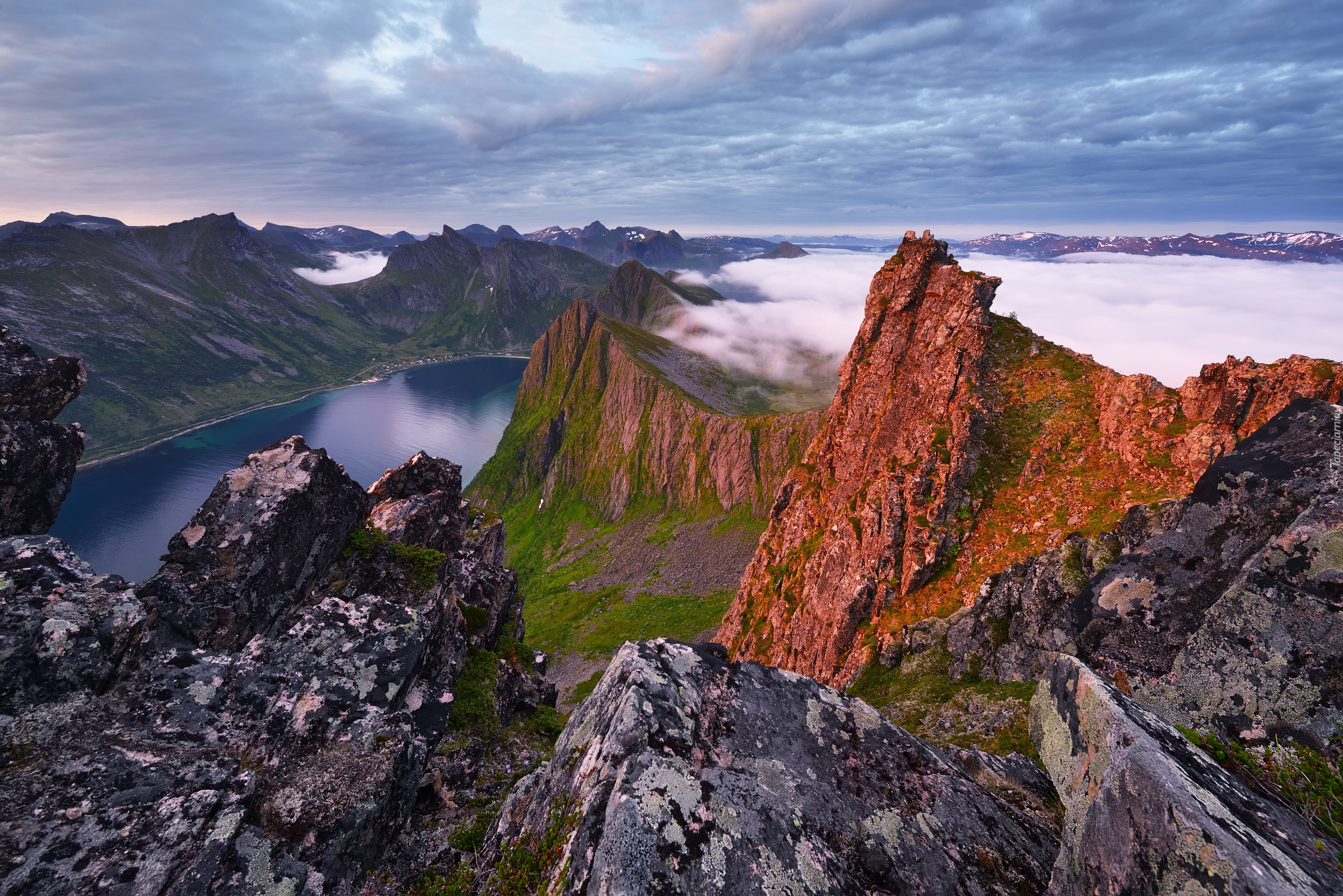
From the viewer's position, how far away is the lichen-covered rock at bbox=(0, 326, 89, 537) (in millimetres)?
17406

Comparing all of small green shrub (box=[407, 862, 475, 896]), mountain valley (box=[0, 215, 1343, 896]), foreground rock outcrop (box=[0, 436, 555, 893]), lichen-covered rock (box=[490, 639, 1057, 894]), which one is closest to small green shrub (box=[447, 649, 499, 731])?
mountain valley (box=[0, 215, 1343, 896])

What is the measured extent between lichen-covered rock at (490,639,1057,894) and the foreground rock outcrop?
161 inches

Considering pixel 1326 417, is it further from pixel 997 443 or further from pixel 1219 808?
pixel 997 443

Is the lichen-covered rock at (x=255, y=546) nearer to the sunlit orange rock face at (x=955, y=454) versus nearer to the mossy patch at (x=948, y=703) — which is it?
the mossy patch at (x=948, y=703)

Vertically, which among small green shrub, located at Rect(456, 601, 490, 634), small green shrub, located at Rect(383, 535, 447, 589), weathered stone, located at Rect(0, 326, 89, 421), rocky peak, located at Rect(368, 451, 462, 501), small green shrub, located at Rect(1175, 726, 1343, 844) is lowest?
small green shrub, located at Rect(456, 601, 490, 634)

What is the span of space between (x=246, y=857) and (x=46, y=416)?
2020cm

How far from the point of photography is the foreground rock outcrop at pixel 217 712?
931 centimetres

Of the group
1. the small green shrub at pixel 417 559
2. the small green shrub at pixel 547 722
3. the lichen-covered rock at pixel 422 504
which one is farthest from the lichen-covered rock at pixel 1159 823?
the lichen-covered rock at pixel 422 504

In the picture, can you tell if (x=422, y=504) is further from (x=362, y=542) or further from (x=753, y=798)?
(x=753, y=798)

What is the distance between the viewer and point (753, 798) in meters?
8.56

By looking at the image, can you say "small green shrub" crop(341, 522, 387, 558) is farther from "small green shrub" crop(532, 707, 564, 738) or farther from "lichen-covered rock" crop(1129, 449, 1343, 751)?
"lichen-covered rock" crop(1129, 449, 1343, 751)

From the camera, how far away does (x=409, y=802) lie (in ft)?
44.0

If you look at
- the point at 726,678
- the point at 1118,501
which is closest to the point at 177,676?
the point at 726,678

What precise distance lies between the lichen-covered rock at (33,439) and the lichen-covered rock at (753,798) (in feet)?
65.4
